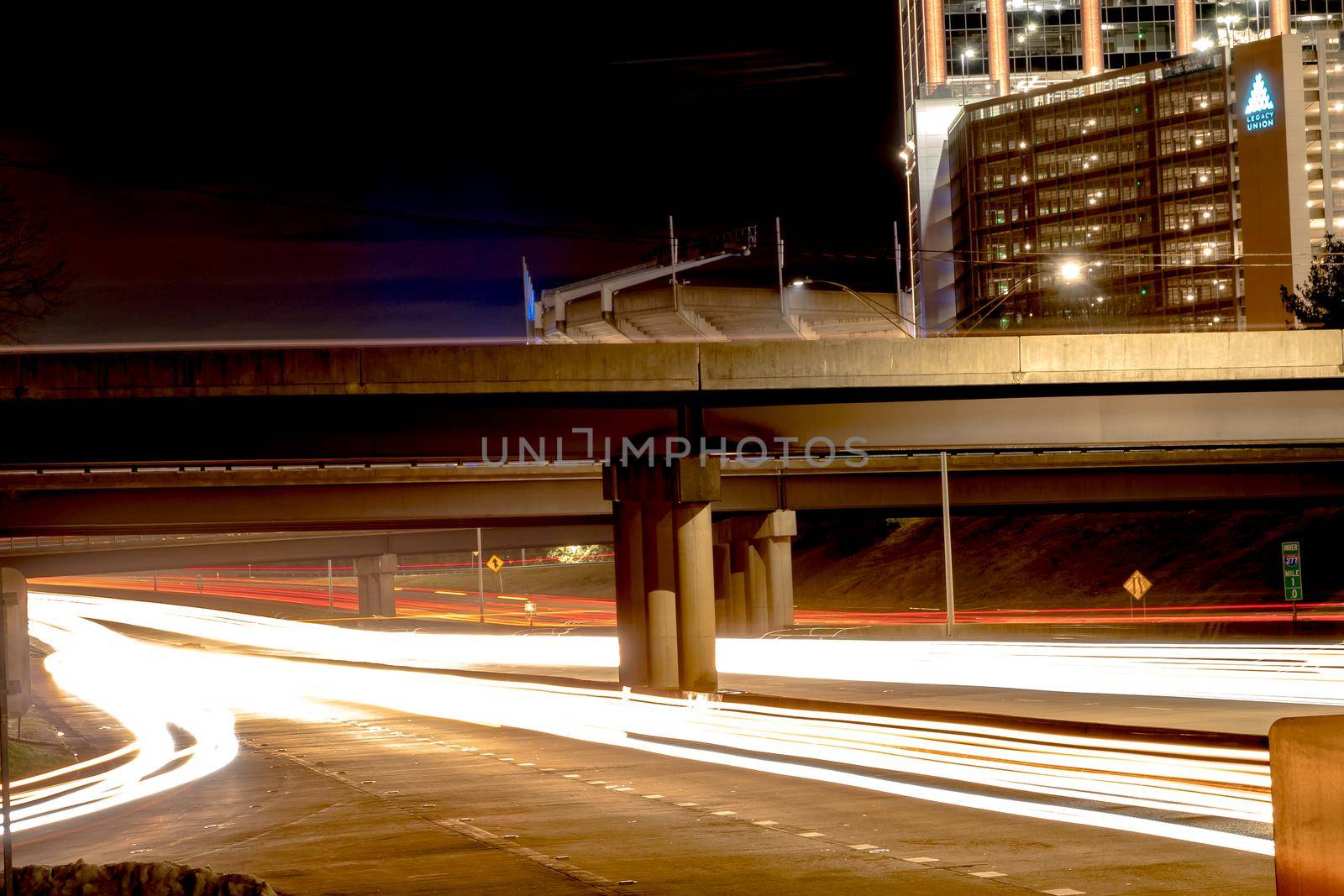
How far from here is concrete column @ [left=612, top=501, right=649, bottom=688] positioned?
3275 cm

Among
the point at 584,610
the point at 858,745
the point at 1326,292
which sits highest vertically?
the point at 1326,292

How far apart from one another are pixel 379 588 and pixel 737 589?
3653 centimetres

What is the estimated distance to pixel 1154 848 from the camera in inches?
456

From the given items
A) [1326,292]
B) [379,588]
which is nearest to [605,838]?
[1326,292]

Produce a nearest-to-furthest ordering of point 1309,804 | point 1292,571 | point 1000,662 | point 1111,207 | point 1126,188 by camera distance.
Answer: point 1309,804 → point 1000,662 → point 1292,571 → point 1126,188 → point 1111,207

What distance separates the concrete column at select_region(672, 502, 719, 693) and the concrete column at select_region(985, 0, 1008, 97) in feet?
338

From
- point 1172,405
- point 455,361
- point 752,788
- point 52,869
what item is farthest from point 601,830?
point 1172,405

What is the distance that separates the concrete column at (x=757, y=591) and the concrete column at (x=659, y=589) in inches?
1222

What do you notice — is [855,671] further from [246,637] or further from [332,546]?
[332,546]

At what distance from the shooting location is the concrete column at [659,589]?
32188mm

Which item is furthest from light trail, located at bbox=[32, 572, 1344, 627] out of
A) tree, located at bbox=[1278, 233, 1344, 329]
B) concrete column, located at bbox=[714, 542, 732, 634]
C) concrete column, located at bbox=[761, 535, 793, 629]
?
tree, located at bbox=[1278, 233, 1344, 329]

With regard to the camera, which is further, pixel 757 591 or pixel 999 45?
pixel 999 45

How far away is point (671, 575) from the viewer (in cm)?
3244

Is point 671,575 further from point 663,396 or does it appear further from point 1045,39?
point 1045,39
